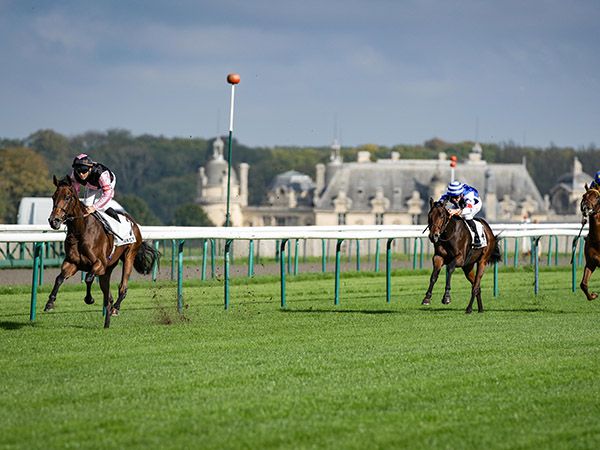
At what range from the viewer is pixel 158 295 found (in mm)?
16406

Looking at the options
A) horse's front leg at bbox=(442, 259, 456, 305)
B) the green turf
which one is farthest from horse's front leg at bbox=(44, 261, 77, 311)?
horse's front leg at bbox=(442, 259, 456, 305)

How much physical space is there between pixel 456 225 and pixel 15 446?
28.7 ft

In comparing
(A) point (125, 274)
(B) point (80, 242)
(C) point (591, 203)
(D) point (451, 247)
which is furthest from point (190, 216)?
(B) point (80, 242)

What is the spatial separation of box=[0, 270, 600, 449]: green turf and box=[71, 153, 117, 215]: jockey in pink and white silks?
113 centimetres

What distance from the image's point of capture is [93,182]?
40.4 ft

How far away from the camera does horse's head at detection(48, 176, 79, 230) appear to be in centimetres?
1137

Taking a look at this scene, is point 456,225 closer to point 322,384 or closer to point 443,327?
point 443,327

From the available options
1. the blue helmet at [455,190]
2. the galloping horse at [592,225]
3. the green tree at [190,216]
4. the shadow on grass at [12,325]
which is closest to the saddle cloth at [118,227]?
the shadow on grass at [12,325]

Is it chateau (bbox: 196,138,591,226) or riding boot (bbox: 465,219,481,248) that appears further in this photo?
chateau (bbox: 196,138,591,226)

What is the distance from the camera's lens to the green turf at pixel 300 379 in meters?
6.57

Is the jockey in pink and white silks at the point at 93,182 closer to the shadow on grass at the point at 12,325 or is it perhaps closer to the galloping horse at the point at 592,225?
the shadow on grass at the point at 12,325

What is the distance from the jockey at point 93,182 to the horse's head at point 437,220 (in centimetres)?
347

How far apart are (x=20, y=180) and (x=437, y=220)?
5192 cm

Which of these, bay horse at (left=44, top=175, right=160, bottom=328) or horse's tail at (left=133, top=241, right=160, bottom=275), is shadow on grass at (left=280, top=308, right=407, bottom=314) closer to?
horse's tail at (left=133, top=241, right=160, bottom=275)
